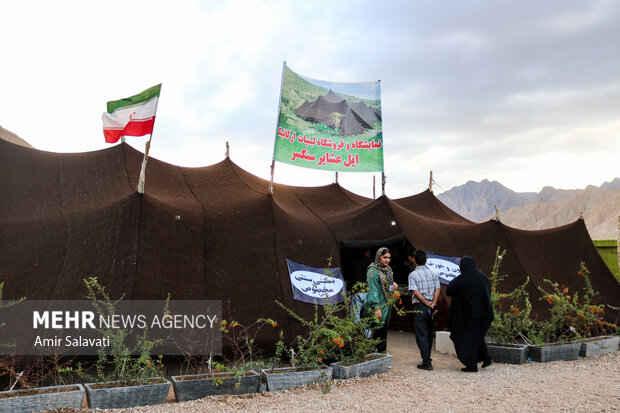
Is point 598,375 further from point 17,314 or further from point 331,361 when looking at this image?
point 17,314

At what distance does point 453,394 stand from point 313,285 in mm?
2408

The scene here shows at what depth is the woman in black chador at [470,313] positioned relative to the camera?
562cm

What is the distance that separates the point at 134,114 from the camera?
6.47m

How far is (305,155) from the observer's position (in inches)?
292

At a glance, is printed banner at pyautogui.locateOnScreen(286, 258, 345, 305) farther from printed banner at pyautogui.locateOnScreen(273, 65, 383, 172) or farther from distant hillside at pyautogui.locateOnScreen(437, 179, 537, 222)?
distant hillside at pyautogui.locateOnScreen(437, 179, 537, 222)

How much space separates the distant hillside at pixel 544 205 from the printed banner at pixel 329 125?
3964 cm

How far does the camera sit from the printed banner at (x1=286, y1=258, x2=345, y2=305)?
20.5 feet

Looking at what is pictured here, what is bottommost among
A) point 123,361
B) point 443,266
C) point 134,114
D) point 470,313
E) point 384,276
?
point 123,361

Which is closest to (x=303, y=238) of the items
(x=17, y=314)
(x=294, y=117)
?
(x=294, y=117)

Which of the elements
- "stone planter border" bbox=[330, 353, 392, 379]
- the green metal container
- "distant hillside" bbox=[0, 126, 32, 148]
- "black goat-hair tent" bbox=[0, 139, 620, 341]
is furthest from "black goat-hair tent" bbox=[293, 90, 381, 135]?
"distant hillside" bbox=[0, 126, 32, 148]

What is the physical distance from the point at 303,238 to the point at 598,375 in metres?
4.05

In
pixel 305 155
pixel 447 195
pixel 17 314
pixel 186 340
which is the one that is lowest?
pixel 186 340

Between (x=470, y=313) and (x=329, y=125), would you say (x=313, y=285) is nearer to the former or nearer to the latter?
(x=470, y=313)

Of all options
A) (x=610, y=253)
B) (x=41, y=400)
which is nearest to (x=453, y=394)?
(x=41, y=400)
